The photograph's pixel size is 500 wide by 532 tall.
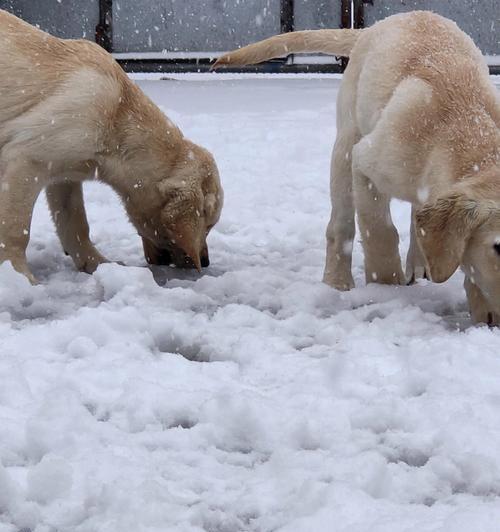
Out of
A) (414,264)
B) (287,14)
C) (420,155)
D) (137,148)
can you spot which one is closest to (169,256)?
(137,148)

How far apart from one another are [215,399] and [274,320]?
1077 mm

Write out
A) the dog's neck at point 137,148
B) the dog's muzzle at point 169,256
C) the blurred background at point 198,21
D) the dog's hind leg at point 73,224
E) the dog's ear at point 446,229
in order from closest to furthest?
1. the dog's ear at point 446,229
2. the dog's neck at point 137,148
3. the dog's muzzle at point 169,256
4. the dog's hind leg at point 73,224
5. the blurred background at point 198,21

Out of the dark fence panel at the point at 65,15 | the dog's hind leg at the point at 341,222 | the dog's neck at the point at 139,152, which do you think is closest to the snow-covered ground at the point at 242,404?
the dog's hind leg at the point at 341,222

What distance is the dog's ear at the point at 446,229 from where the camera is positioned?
334cm

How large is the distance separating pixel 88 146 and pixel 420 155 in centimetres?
145

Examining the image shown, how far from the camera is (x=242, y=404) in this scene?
265 cm

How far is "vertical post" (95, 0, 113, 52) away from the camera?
14.0 metres

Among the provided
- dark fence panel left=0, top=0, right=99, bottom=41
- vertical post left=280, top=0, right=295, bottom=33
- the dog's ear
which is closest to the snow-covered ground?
the dog's ear

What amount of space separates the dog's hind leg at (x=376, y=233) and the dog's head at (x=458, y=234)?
0.73 m

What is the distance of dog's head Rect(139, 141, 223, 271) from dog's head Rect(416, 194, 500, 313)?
129cm

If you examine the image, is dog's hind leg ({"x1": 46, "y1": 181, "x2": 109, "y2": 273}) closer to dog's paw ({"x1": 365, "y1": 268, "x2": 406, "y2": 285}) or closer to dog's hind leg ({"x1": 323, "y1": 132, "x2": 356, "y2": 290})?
dog's hind leg ({"x1": 323, "y1": 132, "x2": 356, "y2": 290})

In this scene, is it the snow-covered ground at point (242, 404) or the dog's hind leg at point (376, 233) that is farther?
the dog's hind leg at point (376, 233)

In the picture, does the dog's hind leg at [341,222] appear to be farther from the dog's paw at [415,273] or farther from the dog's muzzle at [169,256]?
the dog's muzzle at [169,256]

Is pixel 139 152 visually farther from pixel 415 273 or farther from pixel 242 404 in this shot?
pixel 242 404
